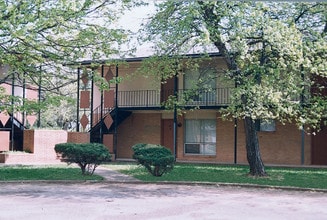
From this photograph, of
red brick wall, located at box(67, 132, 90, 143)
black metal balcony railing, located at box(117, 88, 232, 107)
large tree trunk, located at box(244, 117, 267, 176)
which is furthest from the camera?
red brick wall, located at box(67, 132, 90, 143)

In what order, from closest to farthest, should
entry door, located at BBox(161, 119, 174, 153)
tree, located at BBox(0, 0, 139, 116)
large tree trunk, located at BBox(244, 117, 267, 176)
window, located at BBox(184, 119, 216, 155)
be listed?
tree, located at BBox(0, 0, 139, 116) → large tree trunk, located at BBox(244, 117, 267, 176) → window, located at BBox(184, 119, 216, 155) → entry door, located at BBox(161, 119, 174, 153)

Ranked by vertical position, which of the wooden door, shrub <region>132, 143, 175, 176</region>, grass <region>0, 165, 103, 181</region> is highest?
the wooden door

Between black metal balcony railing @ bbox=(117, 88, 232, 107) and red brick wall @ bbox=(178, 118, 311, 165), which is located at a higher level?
black metal balcony railing @ bbox=(117, 88, 232, 107)

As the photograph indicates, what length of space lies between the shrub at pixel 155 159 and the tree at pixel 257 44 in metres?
2.75

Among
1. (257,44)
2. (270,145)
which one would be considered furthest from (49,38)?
(270,145)

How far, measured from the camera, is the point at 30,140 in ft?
76.2

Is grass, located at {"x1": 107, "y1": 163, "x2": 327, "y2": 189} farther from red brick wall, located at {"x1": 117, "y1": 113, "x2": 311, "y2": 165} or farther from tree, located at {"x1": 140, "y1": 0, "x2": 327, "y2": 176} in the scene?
red brick wall, located at {"x1": 117, "y1": 113, "x2": 311, "y2": 165}

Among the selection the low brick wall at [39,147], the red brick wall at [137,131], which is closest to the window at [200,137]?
the red brick wall at [137,131]

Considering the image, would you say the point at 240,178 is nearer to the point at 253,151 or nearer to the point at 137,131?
the point at 253,151

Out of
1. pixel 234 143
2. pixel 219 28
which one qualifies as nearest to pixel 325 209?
pixel 219 28

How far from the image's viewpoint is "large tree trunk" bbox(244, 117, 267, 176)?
16266 millimetres

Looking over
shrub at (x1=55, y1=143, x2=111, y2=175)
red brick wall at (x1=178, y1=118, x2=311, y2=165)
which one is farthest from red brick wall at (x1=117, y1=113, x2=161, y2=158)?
shrub at (x1=55, y1=143, x2=111, y2=175)

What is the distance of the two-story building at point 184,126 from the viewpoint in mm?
23688

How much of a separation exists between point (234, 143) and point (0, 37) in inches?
573
